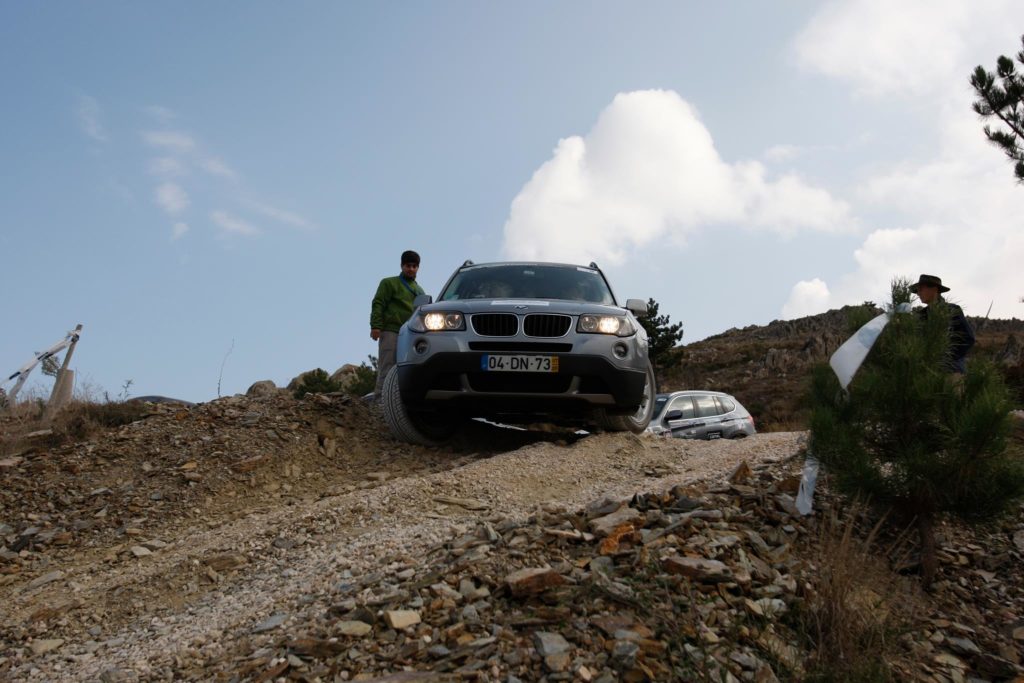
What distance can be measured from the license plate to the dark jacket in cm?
297

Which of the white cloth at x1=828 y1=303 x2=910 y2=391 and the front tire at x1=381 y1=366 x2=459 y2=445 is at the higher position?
the white cloth at x1=828 y1=303 x2=910 y2=391

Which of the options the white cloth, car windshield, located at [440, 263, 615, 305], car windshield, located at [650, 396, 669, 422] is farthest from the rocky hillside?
the white cloth

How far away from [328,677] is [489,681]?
0.68m

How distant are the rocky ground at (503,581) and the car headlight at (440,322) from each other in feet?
4.17

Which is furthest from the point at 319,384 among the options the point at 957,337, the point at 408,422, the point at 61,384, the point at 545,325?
the point at 957,337

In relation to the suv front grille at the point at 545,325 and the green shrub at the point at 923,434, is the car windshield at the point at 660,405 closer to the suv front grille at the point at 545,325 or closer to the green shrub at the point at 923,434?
the suv front grille at the point at 545,325

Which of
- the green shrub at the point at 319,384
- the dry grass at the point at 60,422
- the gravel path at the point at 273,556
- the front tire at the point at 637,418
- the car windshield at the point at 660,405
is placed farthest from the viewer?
the green shrub at the point at 319,384

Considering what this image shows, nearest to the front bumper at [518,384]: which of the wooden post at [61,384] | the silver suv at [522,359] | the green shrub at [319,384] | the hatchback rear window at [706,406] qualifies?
the silver suv at [522,359]

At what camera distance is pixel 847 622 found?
11.6ft

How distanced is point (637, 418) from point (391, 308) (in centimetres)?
326

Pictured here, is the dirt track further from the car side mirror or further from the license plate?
the car side mirror

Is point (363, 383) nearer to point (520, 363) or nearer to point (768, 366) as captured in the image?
point (520, 363)

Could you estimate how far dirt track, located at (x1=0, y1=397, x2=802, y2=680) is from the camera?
448 cm

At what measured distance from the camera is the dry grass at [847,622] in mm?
3357
